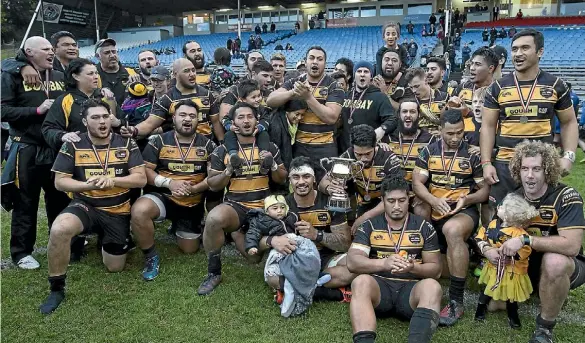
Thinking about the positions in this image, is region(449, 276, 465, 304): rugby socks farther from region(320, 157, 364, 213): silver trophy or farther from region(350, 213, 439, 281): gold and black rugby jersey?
region(320, 157, 364, 213): silver trophy

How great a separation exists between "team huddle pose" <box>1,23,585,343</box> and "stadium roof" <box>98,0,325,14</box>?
103ft

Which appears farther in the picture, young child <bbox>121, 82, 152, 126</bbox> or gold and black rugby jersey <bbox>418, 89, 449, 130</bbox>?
young child <bbox>121, 82, 152, 126</bbox>

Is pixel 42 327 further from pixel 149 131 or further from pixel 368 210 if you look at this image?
pixel 368 210

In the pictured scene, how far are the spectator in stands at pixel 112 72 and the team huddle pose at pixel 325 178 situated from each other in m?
0.02

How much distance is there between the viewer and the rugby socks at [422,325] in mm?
3230

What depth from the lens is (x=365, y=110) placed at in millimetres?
5211

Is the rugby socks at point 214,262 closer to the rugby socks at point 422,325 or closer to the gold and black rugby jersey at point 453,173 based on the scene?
the rugby socks at point 422,325

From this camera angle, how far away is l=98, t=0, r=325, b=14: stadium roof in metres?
35.2

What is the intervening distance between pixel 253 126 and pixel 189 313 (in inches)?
71.8

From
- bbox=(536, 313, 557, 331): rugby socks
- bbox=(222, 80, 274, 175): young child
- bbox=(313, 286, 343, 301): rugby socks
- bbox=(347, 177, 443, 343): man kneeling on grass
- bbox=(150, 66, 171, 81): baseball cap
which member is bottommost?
bbox=(313, 286, 343, 301): rugby socks

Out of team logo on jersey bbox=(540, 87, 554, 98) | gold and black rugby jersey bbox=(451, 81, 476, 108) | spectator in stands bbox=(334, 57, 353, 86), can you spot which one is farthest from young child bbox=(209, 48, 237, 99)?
team logo on jersey bbox=(540, 87, 554, 98)

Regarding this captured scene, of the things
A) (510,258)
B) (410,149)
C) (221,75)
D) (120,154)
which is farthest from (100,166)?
(510,258)

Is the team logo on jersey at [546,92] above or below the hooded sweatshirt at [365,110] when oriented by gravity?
above

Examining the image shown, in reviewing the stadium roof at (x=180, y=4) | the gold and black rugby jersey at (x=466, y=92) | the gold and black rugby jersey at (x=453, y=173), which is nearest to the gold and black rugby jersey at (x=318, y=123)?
the gold and black rugby jersey at (x=453, y=173)
